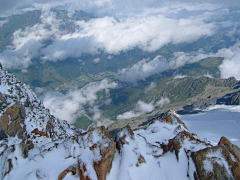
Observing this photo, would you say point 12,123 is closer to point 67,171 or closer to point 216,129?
point 67,171

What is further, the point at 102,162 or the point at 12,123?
the point at 12,123

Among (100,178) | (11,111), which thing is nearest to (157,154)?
(100,178)

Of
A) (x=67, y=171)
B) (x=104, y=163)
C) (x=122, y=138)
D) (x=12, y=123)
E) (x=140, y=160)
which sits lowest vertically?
(x=12, y=123)

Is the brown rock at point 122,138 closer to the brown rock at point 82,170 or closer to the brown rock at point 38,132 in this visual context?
the brown rock at point 82,170

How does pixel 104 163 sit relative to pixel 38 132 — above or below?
above

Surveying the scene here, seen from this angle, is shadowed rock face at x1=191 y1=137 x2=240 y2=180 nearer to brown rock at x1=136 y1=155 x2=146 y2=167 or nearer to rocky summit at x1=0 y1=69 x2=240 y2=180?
rocky summit at x1=0 y1=69 x2=240 y2=180

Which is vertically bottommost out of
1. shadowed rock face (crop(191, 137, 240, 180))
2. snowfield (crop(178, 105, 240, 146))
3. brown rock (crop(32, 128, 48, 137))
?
snowfield (crop(178, 105, 240, 146))

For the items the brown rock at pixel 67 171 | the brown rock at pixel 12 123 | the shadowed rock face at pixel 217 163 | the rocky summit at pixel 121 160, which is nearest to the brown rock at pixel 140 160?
the rocky summit at pixel 121 160

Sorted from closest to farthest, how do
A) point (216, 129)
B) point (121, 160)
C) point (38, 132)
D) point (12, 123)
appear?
point (121, 160) → point (12, 123) → point (38, 132) → point (216, 129)

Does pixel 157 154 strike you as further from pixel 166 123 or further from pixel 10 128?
pixel 10 128

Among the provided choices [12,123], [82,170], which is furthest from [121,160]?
[12,123]

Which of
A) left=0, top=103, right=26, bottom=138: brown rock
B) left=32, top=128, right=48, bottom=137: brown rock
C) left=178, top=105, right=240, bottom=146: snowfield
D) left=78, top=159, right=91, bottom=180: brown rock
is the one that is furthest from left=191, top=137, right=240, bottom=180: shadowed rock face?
left=0, top=103, right=26, bottom=138: brown rock
